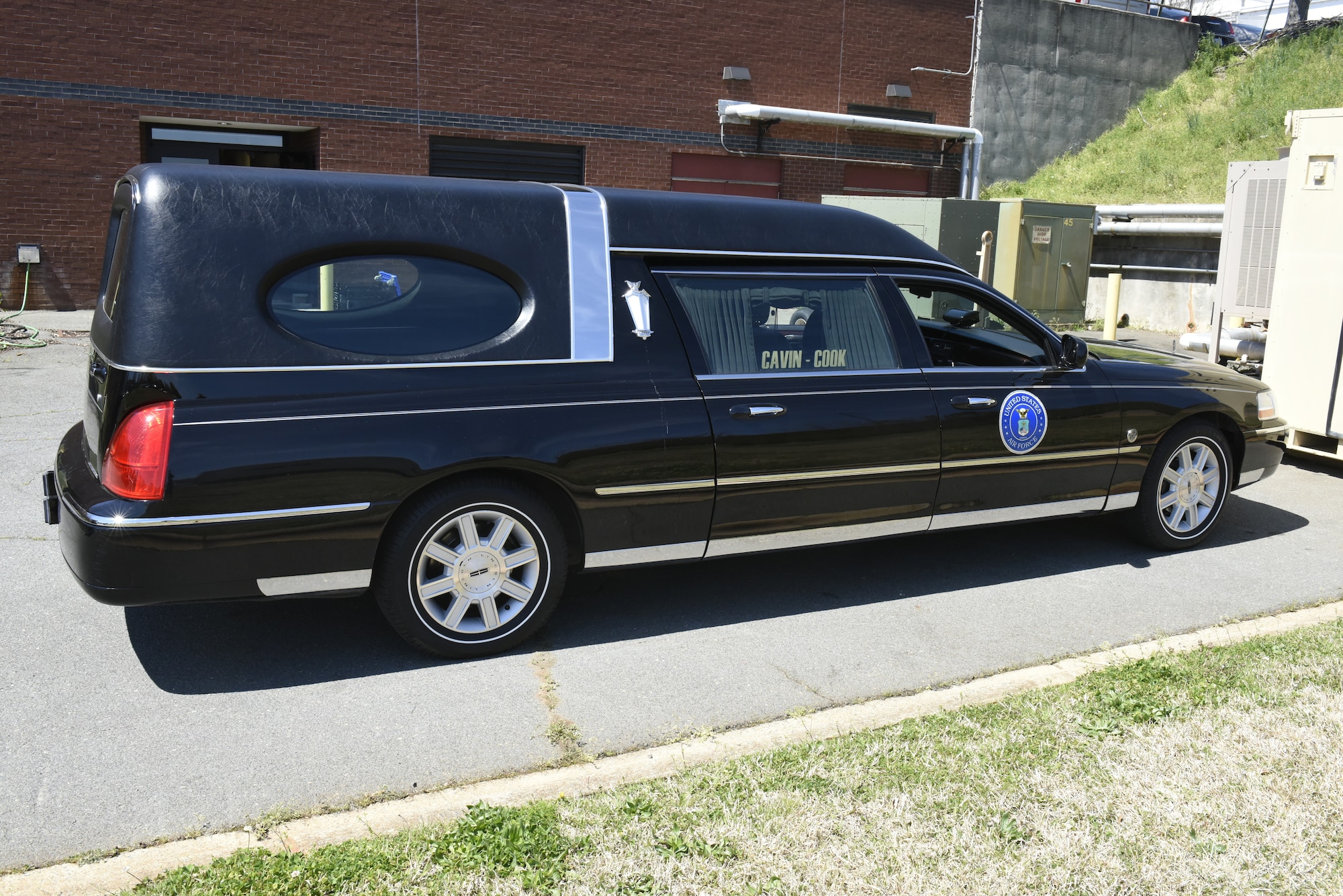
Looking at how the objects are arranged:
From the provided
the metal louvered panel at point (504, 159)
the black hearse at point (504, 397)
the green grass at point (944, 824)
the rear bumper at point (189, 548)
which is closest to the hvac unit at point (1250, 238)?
the black hearse at point (504, 397)

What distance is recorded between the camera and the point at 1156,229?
1736cm

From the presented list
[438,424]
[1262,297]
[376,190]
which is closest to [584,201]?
[376,190]

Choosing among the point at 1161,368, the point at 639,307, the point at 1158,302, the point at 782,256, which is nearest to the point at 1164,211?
the point at 1158,302

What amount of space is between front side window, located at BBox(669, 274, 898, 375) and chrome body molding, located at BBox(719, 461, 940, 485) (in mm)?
450

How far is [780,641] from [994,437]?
60.2 inches

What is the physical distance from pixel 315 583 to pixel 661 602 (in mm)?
1716

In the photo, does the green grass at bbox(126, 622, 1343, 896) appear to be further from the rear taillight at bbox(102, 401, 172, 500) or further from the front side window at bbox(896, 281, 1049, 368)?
the front side window at bbox(896, 281, 1049, 368)

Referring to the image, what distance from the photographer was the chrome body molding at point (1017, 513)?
17.9 ft

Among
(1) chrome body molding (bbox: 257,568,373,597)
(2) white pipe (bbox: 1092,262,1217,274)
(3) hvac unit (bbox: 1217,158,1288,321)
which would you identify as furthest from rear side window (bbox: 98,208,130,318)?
(2) white pipe (bbox: 1092,262,1217,274)

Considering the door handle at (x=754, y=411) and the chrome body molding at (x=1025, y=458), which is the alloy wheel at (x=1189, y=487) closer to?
the chrome body molding at (x=1025, y=458)

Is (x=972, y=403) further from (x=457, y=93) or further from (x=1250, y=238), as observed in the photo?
(x=457, y=93)

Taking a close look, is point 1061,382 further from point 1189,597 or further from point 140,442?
point 140,442

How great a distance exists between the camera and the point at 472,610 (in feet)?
14.8

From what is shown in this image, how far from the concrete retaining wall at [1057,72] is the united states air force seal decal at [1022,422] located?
64.2ft
